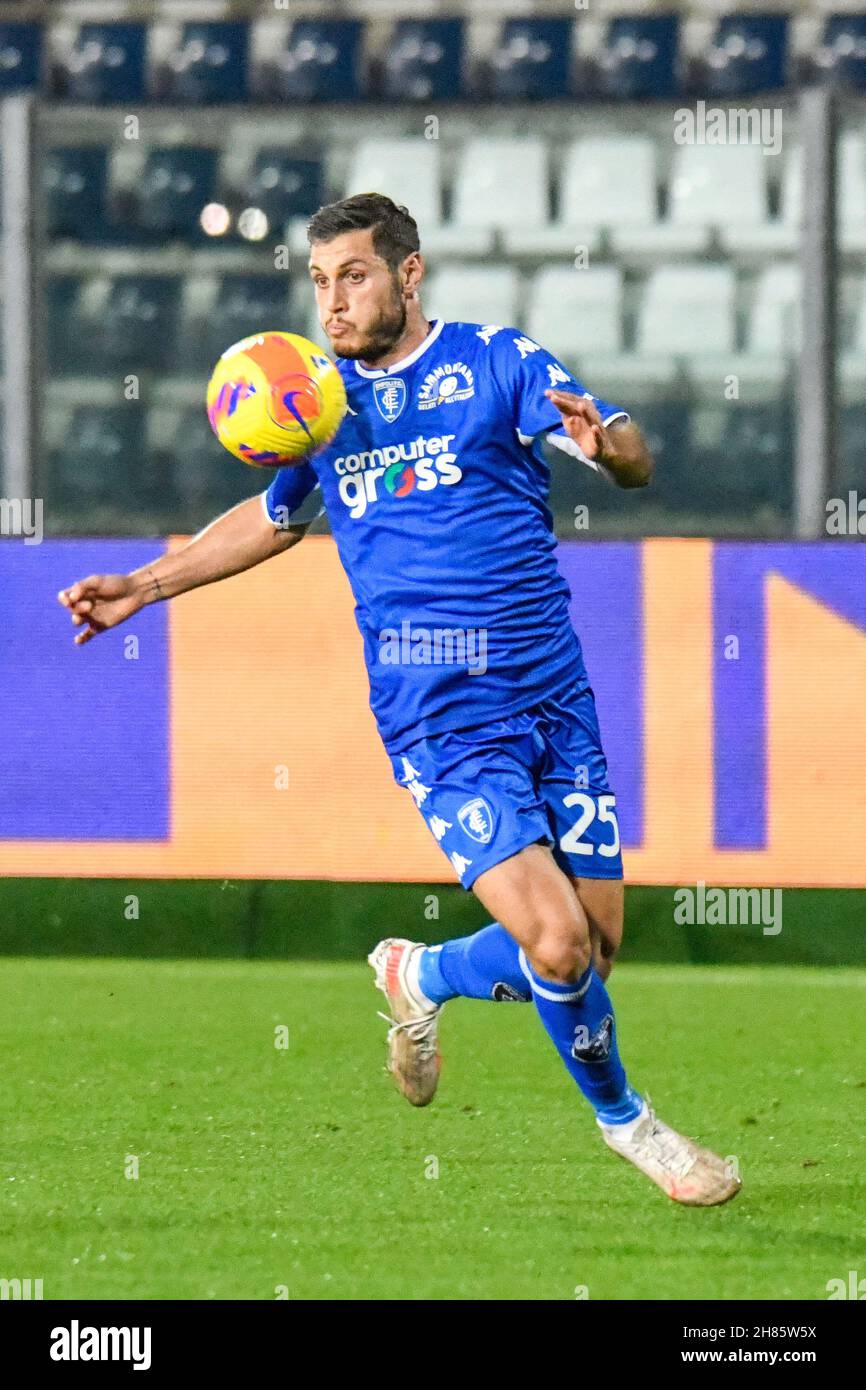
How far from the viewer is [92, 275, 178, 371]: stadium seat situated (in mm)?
8445

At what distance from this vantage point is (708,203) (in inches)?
331

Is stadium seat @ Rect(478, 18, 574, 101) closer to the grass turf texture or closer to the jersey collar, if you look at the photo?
the grass turf texture

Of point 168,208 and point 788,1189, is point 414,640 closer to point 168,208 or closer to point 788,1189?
point 788,1189

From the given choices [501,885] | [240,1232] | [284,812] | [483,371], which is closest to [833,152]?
[284,812]

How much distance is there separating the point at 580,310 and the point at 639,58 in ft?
9.31

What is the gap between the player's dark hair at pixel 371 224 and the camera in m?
5.02

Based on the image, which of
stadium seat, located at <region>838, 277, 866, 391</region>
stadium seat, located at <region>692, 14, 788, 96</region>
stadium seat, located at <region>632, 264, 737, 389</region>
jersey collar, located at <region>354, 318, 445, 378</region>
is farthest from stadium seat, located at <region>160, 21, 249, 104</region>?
jersey collar, located at <region>354, 318, 445, 378</region>

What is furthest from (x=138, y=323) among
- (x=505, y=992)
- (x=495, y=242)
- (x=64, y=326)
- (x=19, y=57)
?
(x=505, y=992)

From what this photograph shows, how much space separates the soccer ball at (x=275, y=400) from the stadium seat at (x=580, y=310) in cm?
354

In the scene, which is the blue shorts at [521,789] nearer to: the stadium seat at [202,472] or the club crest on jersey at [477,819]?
the club crest on jersey at [477,819]

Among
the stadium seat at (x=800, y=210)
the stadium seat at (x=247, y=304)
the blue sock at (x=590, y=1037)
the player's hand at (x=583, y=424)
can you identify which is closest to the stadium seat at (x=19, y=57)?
the stadium seat at (x=247, y=304)

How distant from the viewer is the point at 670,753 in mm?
7863

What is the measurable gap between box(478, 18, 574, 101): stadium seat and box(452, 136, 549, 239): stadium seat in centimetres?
228

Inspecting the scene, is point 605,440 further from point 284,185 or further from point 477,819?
point 284,185
